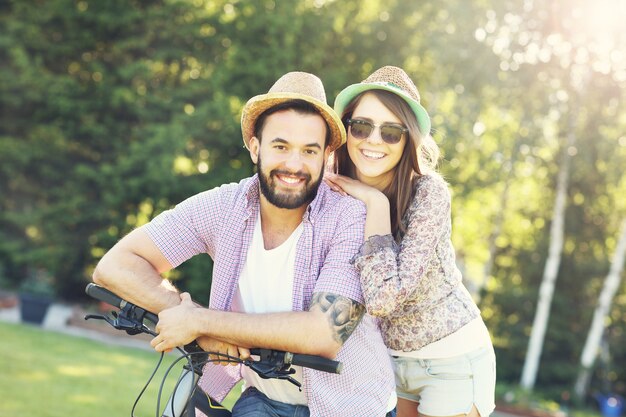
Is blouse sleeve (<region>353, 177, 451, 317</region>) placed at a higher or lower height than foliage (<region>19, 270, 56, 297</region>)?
higher

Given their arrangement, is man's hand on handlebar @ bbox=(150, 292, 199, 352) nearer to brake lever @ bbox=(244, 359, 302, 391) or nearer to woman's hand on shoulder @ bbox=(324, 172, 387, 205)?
brake lever @ bbox=(244, 359, 302, 391)

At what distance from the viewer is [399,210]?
3.57 metres

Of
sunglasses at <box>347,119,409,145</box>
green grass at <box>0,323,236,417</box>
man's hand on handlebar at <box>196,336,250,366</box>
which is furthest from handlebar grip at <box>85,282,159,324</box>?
green grass at <box>0,323,236,417</box>

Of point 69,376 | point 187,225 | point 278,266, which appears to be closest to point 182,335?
point 278,266

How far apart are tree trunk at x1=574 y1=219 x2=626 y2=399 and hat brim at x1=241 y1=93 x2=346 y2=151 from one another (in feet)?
53.9

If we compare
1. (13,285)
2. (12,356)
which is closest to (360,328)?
(12,356)

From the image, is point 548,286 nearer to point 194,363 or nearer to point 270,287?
point 270,287

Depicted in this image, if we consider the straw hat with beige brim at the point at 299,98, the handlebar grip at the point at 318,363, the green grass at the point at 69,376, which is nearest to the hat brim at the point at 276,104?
the straw hat with beige brim at the point at 299,98

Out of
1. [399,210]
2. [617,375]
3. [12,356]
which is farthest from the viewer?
[617,375]

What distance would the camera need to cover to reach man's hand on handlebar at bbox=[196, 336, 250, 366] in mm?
2824

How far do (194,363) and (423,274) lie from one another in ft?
3.39

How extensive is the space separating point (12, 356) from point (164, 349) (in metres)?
9.80

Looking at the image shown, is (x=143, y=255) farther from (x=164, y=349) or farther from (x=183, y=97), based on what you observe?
(x=183, y=97)

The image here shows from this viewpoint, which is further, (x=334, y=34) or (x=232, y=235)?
(x=334, y=34)
